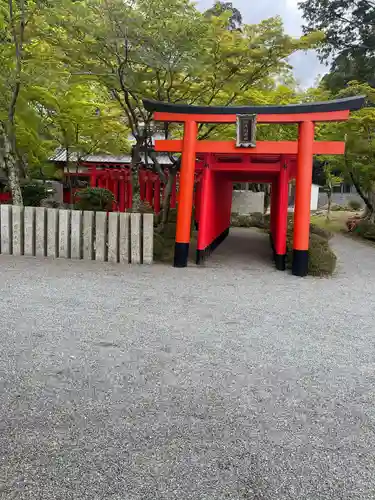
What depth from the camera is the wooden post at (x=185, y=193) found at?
719cm

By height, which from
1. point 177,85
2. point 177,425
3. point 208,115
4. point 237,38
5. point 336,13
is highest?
point 336,13

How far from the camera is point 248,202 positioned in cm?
1923

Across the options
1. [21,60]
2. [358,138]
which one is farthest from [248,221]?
[21,60]

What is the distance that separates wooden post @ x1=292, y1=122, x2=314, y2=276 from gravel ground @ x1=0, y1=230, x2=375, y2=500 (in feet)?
5.70

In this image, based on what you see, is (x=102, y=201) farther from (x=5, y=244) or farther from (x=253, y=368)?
(x=253, y=368)

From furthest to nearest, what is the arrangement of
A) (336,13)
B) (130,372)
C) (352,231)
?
1. (336,13)
2. (352,231)
3. (130,372)

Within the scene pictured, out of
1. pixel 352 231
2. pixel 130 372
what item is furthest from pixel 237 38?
pixel 352 231

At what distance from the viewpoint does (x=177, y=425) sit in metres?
2.25

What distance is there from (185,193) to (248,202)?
12.4 m

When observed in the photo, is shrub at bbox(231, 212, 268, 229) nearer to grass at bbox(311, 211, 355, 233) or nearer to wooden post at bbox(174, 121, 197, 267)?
grass at bbox(311, 211, 355, 233)

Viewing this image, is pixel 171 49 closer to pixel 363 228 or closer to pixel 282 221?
pixel 282 221

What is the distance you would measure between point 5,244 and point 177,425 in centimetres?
625

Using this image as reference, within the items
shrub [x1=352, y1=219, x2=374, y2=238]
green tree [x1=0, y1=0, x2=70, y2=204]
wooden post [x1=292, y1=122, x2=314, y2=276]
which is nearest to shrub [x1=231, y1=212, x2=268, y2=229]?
shrub [x1=352, y1=219, x2=374, y2=238]

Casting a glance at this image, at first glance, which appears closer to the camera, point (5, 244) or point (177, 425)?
point (177, 425)
